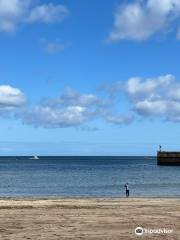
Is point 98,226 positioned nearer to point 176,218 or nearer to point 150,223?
point 150,223

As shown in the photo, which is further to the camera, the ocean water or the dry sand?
the ocean water

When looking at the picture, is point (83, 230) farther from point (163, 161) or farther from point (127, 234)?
point (163, 161)

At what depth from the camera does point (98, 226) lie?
64.0 ft

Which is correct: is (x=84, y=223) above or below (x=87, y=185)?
above

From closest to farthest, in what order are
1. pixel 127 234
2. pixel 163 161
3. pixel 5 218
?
pixel 127 234, pixel 5 218, pixel 163 161

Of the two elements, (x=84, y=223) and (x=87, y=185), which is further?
(x=87, y=185)

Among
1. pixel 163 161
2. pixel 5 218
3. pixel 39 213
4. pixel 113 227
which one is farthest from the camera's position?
pixel 163 161

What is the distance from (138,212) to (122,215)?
171 centimetres

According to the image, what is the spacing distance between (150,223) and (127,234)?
281 cm

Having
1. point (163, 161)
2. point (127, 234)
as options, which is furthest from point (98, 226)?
point (163, 161)

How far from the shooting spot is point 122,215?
2317 centimetres

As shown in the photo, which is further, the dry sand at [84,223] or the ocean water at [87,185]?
the ocean water at [87,185]

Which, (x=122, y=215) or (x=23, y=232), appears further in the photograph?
(x=122, y=215)

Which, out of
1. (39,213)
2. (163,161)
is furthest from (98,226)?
(163,161)
